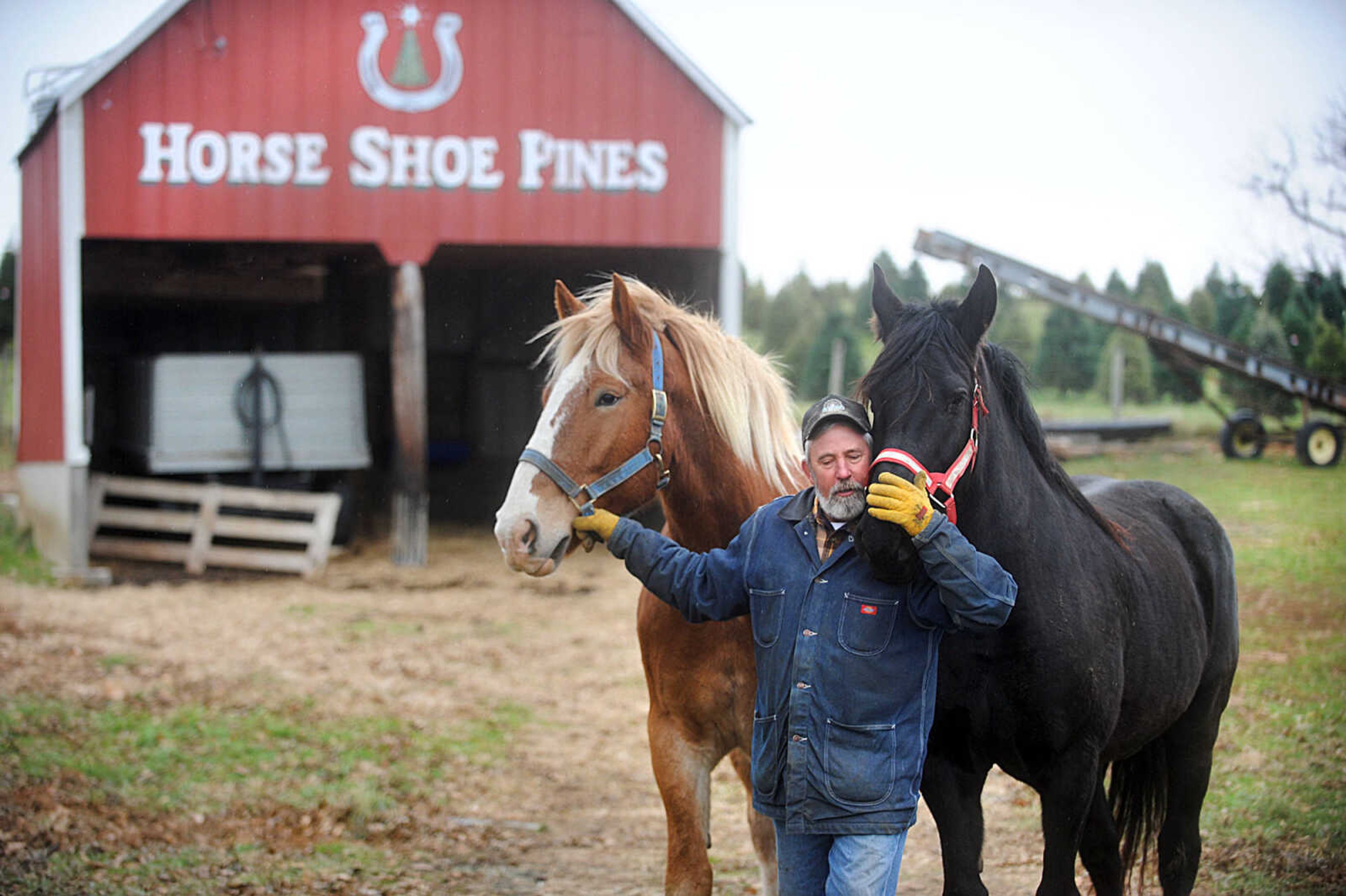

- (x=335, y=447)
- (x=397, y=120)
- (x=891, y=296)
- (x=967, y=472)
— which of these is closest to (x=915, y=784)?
(x=967, y=472)

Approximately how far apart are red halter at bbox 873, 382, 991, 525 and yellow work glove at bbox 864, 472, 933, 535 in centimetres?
5

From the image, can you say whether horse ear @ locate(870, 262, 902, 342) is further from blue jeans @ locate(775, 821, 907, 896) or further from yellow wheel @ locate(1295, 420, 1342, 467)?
yellow wheel @ locate(1295, 420, 1342, 467)

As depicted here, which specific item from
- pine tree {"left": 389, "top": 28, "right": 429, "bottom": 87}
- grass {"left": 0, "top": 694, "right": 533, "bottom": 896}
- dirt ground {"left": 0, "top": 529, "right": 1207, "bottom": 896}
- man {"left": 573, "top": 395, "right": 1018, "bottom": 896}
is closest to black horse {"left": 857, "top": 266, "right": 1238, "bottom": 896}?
man {"left": 573, "top": 395, "right": 1018, "bottom": 896}

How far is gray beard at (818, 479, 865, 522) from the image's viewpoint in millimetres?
2580

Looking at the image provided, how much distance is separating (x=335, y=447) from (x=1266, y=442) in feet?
29.5

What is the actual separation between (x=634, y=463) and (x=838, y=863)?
1112mm

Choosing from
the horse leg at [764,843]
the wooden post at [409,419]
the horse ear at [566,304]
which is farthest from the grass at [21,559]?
the horse leg at [764,843]

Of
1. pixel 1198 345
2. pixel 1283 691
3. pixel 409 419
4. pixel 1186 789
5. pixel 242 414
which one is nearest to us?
pixel 1186 789

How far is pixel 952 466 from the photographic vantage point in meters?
2.58

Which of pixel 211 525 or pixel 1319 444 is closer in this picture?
pixel 1319 444

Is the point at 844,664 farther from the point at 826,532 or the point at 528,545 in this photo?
the point at 528,545

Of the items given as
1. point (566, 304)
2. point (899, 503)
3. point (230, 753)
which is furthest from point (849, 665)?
point (230, 753)

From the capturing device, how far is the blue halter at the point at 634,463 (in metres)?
2.90

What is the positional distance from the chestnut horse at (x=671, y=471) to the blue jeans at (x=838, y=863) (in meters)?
0.38
